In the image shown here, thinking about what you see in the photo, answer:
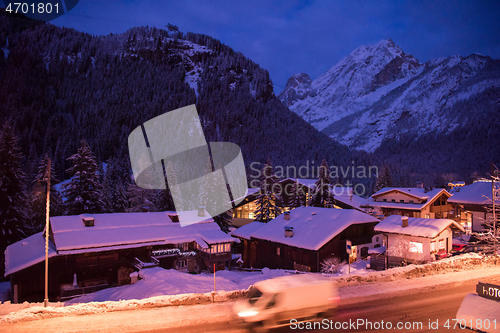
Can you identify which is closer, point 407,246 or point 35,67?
point 407,246

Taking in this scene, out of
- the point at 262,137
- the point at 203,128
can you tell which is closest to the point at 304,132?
the point at 262,137

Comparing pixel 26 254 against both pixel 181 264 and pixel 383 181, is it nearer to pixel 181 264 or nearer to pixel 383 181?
pixel 181 264

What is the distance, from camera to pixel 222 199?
160 feet

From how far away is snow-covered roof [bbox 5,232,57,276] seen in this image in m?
23.8

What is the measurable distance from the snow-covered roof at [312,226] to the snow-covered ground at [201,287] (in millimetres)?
8773

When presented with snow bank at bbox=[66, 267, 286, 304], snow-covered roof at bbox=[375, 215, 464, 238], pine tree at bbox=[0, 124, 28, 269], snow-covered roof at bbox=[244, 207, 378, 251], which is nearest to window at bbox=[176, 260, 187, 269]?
snow bank at bbox=[66, 267, 286, 304]

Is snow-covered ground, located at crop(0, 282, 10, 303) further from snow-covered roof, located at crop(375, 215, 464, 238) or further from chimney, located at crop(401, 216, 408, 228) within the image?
chimney, located at crop(401, 216, 408, 228)

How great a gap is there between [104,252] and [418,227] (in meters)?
31.5

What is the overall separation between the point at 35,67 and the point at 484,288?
22988 centimetres

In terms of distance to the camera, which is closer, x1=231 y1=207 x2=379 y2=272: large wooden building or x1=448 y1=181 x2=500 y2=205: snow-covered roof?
x1=231 y1=207 x2=379 y2=272: large wooden building

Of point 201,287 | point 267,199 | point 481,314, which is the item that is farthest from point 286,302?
point 267,199

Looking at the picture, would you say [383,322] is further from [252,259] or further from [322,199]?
[322,199]

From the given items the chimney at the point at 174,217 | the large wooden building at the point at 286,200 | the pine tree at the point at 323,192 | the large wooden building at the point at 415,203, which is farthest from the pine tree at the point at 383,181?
the chimney at the point at 174,217

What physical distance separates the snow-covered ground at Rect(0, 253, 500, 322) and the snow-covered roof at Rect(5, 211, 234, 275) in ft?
13.7
